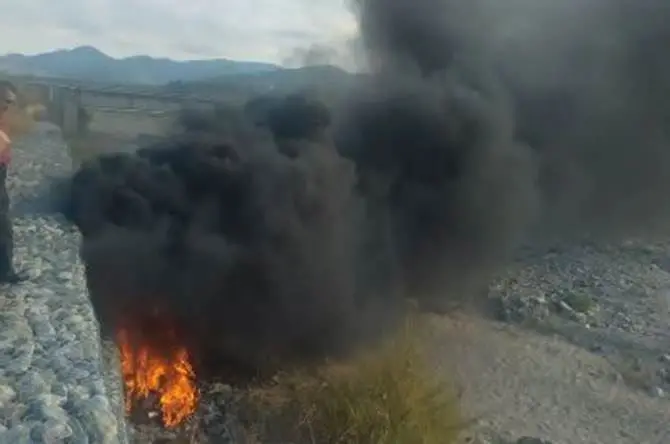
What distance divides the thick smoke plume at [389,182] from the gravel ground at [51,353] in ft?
2.57

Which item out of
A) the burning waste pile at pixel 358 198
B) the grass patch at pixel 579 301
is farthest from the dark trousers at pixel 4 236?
the grass patch at pixel 579 301

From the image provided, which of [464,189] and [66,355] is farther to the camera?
[464,189]

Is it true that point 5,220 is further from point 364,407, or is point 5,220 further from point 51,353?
point 364,407

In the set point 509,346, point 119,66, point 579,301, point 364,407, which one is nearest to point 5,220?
point 364,407

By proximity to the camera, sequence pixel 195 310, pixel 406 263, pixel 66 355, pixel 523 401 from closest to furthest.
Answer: pixel 66 355, pixel 195 310, pixel 523 401, pixel 406 263

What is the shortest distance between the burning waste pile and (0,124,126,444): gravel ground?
74cm

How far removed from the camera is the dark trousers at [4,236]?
855 centimetres

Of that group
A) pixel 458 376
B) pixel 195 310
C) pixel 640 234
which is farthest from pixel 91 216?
pixel 640 234

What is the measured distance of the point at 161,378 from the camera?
1089 centimetres

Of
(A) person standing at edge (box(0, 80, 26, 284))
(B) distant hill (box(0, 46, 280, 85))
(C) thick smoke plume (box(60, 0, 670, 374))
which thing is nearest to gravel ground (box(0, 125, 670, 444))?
(A) person standing at edge (box(0, 80, 26, 284))

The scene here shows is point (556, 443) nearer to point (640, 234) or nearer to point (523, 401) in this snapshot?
point (523, 401)

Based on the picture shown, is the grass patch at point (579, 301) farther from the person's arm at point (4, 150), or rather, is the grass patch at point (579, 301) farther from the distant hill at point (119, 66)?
the distant hill at point (119, 66)

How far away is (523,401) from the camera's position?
1372cm

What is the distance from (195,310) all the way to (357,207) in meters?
3.96
